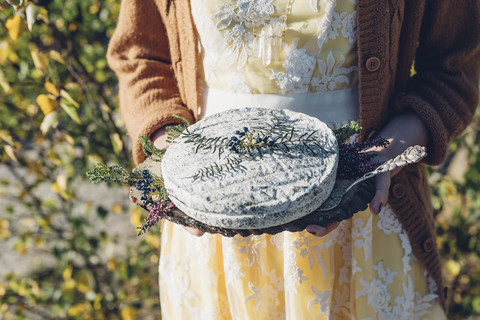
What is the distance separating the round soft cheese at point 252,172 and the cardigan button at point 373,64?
9.6 inches

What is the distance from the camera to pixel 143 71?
1357 mm

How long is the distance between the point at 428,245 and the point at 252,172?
2.40 ft

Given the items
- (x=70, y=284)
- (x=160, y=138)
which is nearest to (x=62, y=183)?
(x=70, y=284)

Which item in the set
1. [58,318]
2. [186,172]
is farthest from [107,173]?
[58,318]

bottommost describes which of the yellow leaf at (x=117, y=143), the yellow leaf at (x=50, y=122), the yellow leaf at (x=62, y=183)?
the yellow leaf at (x=62, y=183)

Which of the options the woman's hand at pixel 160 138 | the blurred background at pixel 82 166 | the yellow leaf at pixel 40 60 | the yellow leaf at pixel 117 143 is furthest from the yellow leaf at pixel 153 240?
the woman's hand at pixel 160 138

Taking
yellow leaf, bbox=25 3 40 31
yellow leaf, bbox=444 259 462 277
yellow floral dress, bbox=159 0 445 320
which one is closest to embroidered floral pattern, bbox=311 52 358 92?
yellow floral dress, bbox=159 0 445 320

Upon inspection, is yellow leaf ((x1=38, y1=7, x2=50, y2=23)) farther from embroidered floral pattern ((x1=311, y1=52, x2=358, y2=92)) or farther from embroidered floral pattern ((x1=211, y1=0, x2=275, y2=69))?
embroidered floral pattern ((x1=311, y1=52, x2=358, y2=92))

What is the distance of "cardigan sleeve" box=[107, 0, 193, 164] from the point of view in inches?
51.3

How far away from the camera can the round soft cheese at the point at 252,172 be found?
0.85 meters

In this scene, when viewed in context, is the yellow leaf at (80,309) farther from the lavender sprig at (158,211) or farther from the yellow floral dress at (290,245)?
the lavender sprig at (158,211)

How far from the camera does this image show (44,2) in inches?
75.5

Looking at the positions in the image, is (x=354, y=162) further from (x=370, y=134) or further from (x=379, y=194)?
(x=370, y=134)

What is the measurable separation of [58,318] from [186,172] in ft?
7.09
